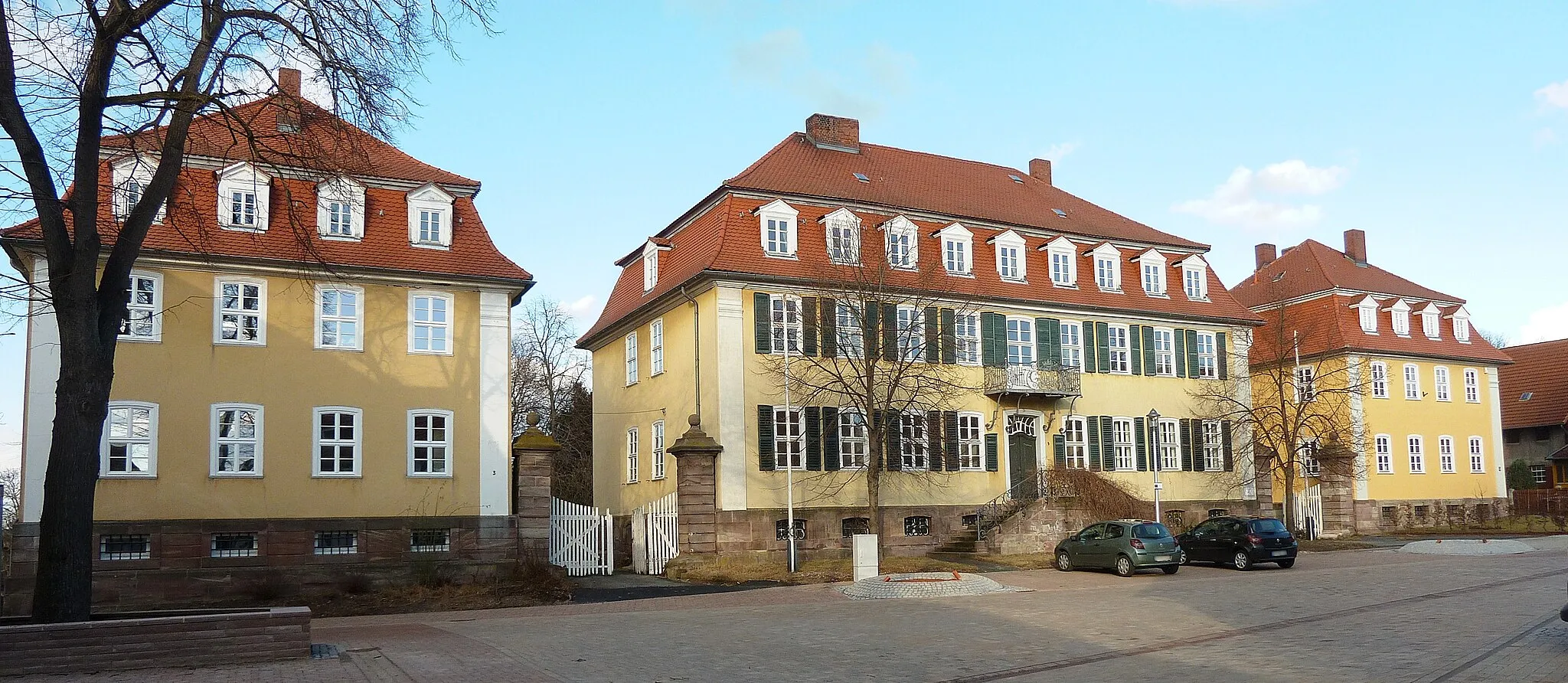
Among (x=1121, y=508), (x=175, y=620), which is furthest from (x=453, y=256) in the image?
(x=1121, y=508)

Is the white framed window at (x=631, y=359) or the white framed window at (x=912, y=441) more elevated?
the white framed window at (x=631, y=359)

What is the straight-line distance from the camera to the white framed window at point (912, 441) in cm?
3266

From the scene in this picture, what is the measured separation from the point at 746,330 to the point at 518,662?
58.4ft

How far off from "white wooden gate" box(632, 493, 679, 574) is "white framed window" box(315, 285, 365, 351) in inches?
330

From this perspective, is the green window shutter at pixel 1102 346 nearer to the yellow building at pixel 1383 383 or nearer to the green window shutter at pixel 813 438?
the yellow building at pixel 1383 383

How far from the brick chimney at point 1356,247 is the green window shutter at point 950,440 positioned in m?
27.8

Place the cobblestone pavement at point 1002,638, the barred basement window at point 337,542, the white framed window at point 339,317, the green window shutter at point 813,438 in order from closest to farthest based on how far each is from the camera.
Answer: the cobblestone pavement at point 1002,638
the barred basement window at point 337,542
the white framed window at point 339,317
the green window shutter at point 813,438

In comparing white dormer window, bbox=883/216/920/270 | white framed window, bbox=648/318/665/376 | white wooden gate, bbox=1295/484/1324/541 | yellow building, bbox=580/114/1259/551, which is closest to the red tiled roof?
white wooden gate, bbox=1295/484/1324/541

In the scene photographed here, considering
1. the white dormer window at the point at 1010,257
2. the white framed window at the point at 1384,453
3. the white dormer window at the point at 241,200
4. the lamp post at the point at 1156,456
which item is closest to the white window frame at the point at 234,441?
the white dormer window at the point at 241,200

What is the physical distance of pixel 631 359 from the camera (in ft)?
124

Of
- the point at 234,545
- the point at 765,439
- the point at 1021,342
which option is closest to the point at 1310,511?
the point at 1021,342

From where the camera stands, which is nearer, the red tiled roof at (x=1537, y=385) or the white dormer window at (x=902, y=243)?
the white dormer window at (x=902, y=243)

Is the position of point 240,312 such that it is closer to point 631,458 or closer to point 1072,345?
point 631,458

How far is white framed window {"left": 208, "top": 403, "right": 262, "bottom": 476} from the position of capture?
2459 cm
